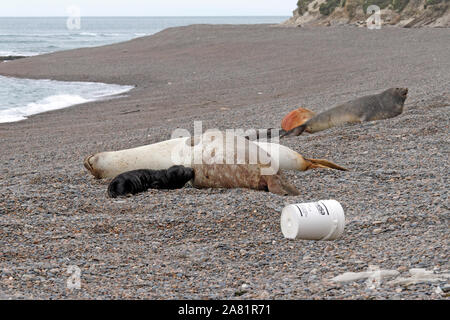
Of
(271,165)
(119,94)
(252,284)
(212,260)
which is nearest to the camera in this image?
(252,284)

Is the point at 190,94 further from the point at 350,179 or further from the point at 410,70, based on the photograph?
the point at 350,179

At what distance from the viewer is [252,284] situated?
3.35 m

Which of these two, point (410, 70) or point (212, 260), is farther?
point (410, 70)

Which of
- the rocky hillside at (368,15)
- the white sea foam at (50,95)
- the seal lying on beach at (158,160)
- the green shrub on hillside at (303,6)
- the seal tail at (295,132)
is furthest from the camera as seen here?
the green shrub on hillside at (303,6)

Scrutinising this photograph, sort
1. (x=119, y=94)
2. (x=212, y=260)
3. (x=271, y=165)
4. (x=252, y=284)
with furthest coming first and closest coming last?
→ 1. (x=119, y=94)
2. (x=271, y=165)
3. (x=212, y=260)
4. (x=252, y=284)

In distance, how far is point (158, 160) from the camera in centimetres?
590

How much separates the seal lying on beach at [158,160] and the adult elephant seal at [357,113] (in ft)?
6.97

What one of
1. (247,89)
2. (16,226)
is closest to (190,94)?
(247,89)

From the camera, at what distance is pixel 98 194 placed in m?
5.46

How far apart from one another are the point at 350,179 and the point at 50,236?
2.63 meters

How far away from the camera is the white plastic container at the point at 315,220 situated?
391 centimetres


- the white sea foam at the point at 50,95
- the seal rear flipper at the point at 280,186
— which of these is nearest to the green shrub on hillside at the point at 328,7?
the white sea foam at the point at 50,95

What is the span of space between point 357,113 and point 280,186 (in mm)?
3429

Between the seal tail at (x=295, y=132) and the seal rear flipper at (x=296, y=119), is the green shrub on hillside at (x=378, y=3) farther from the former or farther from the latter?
the seal tail at (x=295, y=132)
